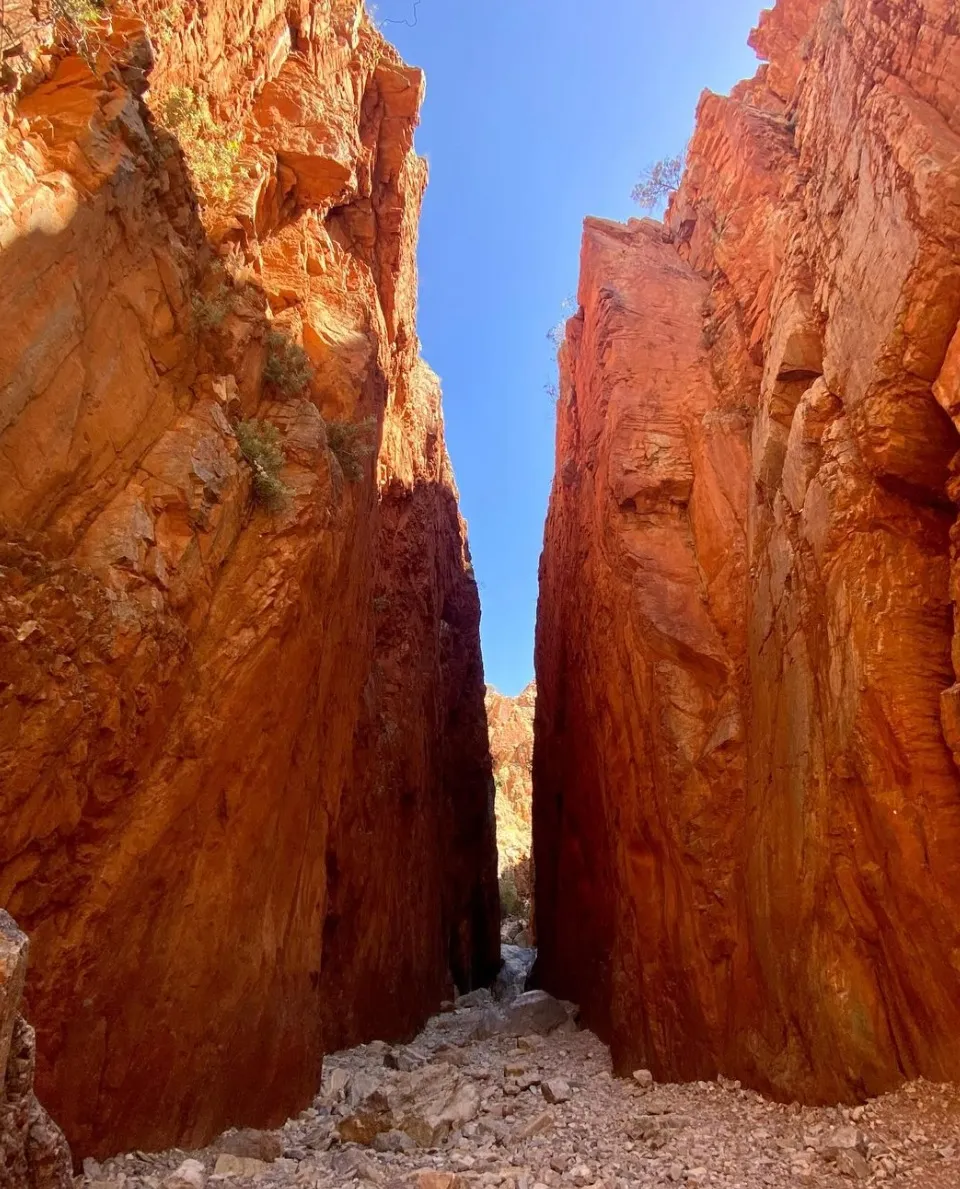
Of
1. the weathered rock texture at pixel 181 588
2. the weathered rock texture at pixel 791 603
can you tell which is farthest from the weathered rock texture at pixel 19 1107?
the weathered rock texture at pixel 791 603

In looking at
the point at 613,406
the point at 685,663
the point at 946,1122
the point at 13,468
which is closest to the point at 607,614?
the point at 685,663

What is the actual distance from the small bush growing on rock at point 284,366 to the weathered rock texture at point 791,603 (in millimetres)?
6083

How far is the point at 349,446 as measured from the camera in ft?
39.7

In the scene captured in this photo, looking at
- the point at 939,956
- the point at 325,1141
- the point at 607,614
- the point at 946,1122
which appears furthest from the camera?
the point at 607,614

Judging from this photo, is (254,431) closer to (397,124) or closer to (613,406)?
(613,406)

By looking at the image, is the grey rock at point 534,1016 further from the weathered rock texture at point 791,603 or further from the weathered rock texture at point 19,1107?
the weathered rock texture at point 19,1107

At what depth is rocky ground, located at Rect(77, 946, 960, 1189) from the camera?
6.23m

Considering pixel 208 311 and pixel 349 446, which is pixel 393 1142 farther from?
pixel 208 311

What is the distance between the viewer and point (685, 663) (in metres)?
A: 11.8

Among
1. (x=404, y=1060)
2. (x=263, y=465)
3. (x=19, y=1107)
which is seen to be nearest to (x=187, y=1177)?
(x=19, y=1107)

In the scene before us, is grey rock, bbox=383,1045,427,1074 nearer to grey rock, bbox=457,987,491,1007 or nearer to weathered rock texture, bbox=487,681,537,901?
grey rock, bbox=457,987,491,1007

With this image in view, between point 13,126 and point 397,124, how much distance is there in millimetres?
13460

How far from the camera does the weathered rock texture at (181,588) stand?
20.9 feet

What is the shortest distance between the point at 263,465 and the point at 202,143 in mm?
4756
